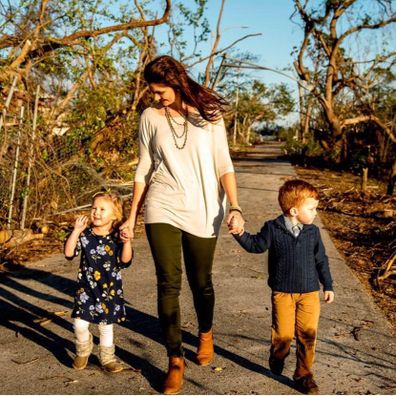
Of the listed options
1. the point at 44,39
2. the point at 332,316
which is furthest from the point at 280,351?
the point at 44,39

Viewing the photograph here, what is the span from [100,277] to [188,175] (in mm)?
851

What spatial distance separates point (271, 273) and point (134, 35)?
9.25m

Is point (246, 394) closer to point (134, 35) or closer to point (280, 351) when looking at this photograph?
point (280, 351)

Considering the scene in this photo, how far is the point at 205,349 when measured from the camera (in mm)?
3783

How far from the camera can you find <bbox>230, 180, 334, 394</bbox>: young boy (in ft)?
11.1

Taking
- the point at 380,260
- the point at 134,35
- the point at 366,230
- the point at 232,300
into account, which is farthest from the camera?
the point at 134,35

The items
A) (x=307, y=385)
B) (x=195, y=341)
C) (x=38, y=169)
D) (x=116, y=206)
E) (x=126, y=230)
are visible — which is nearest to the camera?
(x=307, y=385)

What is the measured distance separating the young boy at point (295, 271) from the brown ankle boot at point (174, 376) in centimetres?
53

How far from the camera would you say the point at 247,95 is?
65.3 m

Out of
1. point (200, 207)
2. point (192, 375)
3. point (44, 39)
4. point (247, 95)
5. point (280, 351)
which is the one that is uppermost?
point (247, 95)

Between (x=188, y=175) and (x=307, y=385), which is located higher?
(x=188, y=175)

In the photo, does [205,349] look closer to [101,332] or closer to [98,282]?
[101,332]

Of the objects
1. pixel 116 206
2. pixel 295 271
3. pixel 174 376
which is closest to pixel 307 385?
pixel 295 271

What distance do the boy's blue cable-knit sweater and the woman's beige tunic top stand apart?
0.30 m
